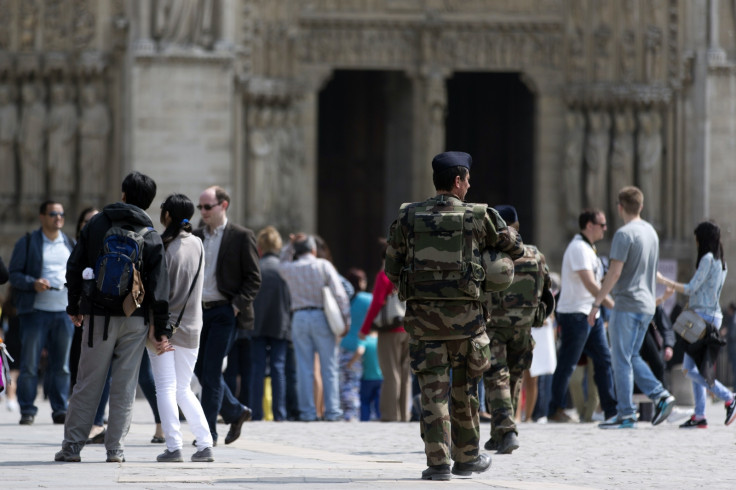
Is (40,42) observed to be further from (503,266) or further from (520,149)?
(503,266)

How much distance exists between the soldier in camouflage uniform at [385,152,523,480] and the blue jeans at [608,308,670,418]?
14.5 ft

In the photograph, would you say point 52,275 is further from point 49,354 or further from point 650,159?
point 650,159

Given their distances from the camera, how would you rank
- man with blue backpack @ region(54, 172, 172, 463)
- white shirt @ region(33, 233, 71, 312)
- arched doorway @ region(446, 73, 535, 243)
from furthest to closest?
1. arched doorway @ region(446, 73, 535, 243)
2. white shirt @ region(33, 233, 71, 312)
3. man with blue backpack @ region(54, 172, 172, 463)

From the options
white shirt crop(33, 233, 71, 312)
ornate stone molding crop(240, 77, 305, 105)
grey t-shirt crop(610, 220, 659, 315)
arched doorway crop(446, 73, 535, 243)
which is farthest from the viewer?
arched doorway crop(446, 73, 535, 243)

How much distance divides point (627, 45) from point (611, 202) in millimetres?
2365

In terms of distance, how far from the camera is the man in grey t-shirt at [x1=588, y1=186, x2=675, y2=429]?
13414 mm

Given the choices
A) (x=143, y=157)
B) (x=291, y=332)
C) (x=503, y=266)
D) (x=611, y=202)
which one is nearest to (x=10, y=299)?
(x=143, y=157)

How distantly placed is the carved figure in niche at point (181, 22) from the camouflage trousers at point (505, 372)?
38.3ft

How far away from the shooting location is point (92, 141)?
74.5ft

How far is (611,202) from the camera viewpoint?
2416 cm

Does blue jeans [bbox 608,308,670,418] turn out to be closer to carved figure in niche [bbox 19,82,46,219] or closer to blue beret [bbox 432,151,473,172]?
blue beret [bbox 432,151,473,172]

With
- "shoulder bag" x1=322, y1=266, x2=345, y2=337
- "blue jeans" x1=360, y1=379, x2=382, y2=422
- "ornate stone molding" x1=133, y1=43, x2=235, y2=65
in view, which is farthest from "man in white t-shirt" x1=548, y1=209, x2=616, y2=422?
"ornate stone molding" x1=133, y1=43, x2=235, y2=65

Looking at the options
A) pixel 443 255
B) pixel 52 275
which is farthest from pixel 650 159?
pixel 443 255

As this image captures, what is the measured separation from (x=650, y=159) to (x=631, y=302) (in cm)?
1092
